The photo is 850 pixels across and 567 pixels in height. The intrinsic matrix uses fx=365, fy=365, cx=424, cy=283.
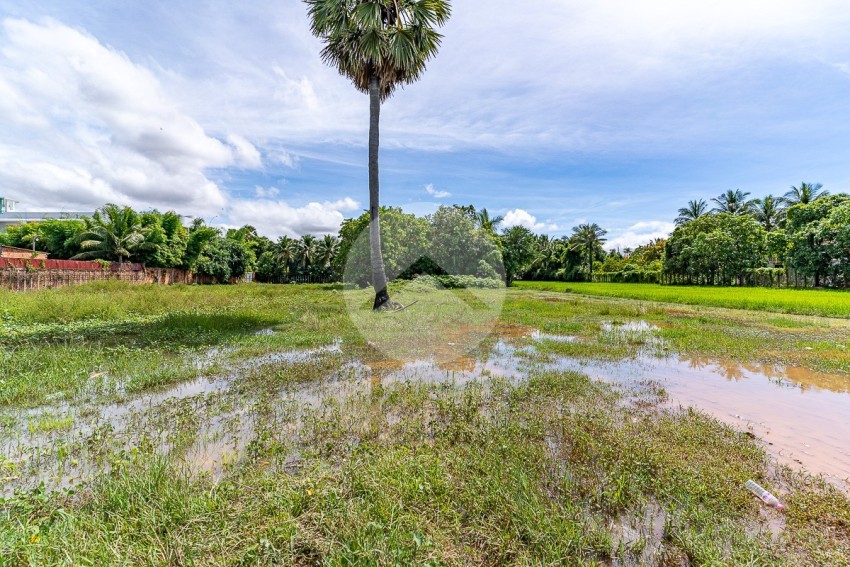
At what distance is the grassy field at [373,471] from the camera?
2.54m

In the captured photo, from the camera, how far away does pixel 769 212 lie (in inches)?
1959

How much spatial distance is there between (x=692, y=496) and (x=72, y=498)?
534 cm

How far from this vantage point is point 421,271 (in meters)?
40.6

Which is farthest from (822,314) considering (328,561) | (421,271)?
(421,271)

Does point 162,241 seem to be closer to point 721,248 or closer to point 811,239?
point 721,248

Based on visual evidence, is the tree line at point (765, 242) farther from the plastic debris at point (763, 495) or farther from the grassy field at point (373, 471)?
the plastic debris at point (763, 495)

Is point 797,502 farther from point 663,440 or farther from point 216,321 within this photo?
point 216,321

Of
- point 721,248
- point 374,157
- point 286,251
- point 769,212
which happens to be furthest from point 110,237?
point 769,212

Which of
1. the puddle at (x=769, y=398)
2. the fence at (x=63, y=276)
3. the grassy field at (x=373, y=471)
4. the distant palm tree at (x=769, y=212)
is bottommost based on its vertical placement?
the puddle at (x=769, y=398)

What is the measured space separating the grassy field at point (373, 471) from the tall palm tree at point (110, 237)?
2940cm

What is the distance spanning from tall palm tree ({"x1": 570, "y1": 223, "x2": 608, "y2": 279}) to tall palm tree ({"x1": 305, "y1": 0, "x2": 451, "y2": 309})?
47.5 metres

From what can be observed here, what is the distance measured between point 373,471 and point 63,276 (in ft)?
95.4

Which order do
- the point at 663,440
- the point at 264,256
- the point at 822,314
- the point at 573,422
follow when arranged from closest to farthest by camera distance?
the point at 663,440 → the point at 573,422 → the point at 822,314 → the point at 264,256

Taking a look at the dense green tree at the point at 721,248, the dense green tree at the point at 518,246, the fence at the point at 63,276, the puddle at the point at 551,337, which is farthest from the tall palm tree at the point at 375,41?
the dense green tree at the point at 721,248
